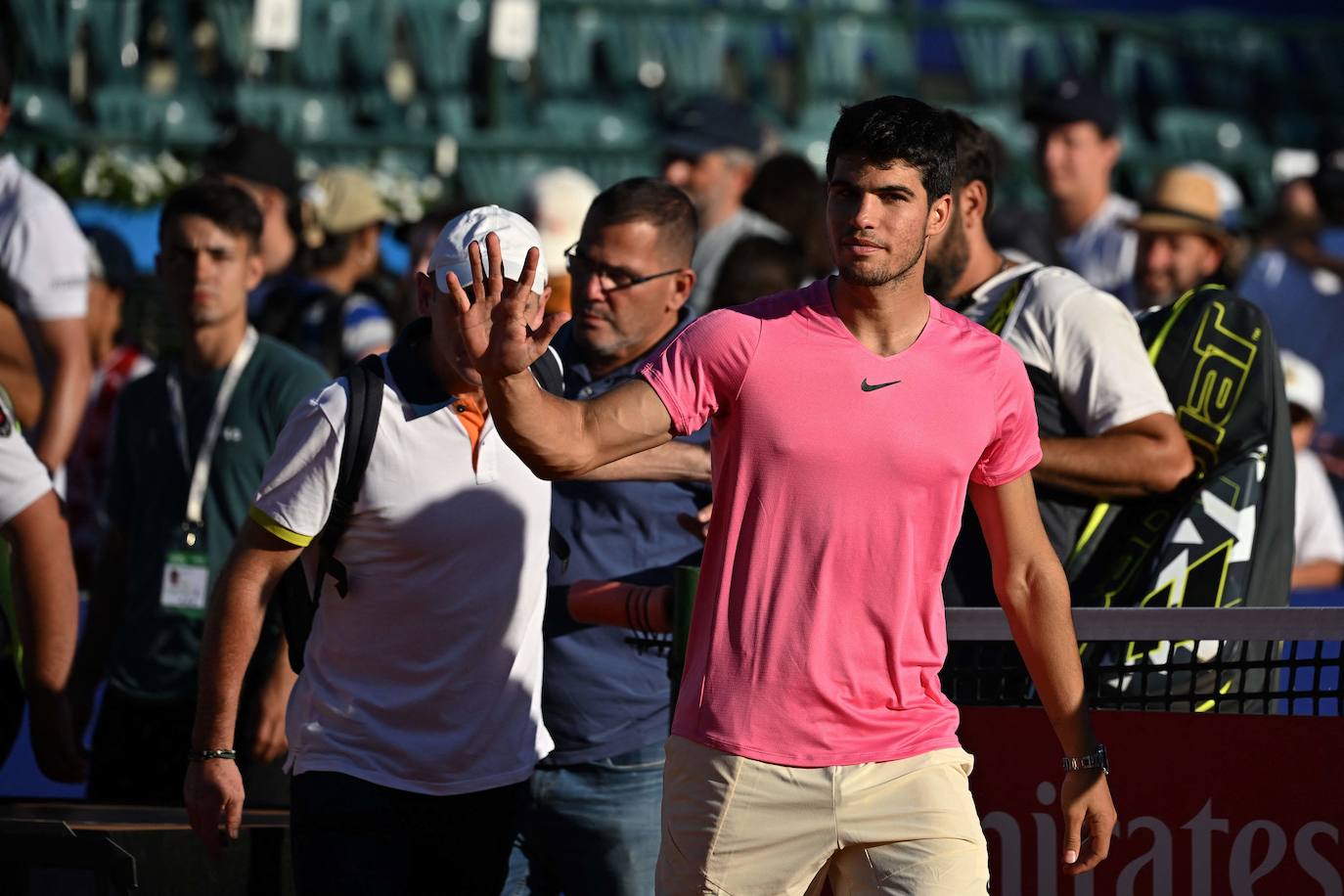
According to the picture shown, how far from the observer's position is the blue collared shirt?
175 inches

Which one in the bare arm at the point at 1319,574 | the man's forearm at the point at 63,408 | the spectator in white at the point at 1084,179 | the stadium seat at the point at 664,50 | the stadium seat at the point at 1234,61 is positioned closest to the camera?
the man's forearm at the point at 63,408

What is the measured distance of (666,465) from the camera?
4215mm

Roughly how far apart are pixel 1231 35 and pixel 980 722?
14.7 metres

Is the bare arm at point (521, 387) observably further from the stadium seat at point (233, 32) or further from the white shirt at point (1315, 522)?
the stadium seat at point (233, 32)

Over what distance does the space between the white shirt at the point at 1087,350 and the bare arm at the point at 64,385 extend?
9.55 feet

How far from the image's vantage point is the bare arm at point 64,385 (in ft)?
18.5

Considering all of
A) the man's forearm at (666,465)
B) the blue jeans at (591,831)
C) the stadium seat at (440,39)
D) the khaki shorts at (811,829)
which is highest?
the stadium seat at (440,39)

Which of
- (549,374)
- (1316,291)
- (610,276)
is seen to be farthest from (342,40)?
(549,374)

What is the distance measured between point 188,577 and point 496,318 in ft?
8.83

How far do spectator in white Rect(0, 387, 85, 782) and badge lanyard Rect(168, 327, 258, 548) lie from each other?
0.96 meters

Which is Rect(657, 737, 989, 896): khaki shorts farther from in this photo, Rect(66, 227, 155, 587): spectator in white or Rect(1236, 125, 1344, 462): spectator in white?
Rect(1236, 125, 1344, 462): spectator in white

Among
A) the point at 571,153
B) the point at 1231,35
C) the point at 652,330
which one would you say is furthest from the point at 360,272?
the point at 1231,35

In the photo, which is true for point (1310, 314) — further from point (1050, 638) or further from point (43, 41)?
point (43, 41)

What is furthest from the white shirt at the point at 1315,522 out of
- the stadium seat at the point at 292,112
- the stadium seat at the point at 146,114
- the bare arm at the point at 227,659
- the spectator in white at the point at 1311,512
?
A: the stadium seat at the point at 146,114
